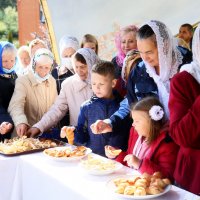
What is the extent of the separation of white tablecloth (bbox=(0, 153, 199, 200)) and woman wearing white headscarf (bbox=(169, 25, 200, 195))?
12cm

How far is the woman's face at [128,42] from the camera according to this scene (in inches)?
103

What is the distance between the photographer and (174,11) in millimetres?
3971

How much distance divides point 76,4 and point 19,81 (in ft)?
10.6

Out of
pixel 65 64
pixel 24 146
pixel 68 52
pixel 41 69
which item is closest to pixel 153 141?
pixel 24 146

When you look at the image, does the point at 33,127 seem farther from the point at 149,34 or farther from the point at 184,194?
the point at 184,194

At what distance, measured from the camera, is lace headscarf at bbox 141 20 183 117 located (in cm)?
181

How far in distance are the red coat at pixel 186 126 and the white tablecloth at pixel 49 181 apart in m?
0.12

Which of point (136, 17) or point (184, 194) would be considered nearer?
point (184, 194)

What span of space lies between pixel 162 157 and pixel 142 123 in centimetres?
19

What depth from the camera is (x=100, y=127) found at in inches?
77.4

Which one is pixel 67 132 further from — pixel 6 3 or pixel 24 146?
pixel 6 3

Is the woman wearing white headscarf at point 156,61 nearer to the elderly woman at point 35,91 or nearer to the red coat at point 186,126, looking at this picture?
the red coat at point 186,126

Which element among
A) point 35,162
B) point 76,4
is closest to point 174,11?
point 76,4

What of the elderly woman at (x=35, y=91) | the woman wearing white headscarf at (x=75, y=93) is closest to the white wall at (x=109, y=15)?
the woman wearing white headscarf at (x=75, y=93)
